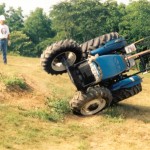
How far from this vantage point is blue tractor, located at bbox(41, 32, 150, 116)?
9.16 metres

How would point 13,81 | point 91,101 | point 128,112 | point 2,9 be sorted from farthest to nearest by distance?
point 2,9 < point 13,81 < point 128,112 < point 91,101

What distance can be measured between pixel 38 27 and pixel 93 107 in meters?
56.7

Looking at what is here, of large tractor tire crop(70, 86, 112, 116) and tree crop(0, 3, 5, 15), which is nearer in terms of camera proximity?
large tractor tire crop(70, 86, 112, 116)

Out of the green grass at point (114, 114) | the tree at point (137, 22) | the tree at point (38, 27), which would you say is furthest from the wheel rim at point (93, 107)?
the tree at point (38, 27)

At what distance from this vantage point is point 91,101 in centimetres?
922

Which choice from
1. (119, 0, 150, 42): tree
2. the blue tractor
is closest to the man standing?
the blue tractor

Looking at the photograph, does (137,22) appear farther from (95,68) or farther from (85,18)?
(95,68)

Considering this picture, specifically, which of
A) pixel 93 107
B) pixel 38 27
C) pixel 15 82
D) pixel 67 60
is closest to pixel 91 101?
pixel 93 107

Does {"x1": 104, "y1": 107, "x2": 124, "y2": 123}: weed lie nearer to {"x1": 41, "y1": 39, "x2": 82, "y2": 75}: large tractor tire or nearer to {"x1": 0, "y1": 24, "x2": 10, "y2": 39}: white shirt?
{"x1": 41, "y1": 39, "x2": 82, "y2": 75}: large tractor tire

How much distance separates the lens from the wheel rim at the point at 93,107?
9305 mm

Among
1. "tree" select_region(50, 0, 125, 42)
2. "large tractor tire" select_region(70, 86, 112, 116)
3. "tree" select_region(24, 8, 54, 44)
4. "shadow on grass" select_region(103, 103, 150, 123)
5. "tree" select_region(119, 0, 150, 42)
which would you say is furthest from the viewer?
"tree" select_region(24, 8, 54, 44)

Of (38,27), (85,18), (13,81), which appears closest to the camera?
(13,81)

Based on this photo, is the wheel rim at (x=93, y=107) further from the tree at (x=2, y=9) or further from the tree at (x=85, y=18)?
the tree at (x=2, y=9)

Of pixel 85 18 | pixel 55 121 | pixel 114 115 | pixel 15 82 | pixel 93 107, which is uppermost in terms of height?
pixel 15 82
